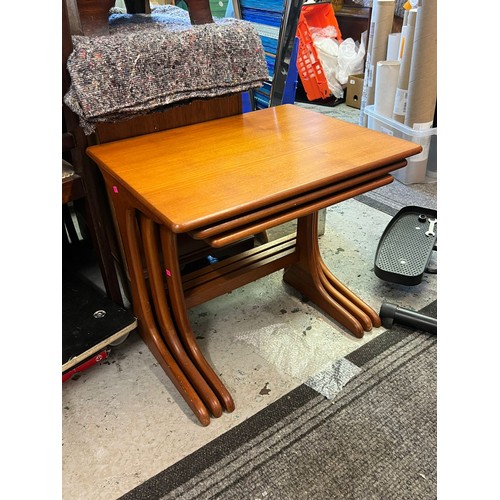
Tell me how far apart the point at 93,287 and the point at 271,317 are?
20.9 inches

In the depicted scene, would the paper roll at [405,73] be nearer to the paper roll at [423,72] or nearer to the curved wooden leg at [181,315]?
the paper roll at [423,72]

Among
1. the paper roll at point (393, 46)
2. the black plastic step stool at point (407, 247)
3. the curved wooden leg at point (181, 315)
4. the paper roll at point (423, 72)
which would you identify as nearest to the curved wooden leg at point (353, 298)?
the black plastic step stool at point (407, 247)

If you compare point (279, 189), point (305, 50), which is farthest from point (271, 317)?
point (305, 50)

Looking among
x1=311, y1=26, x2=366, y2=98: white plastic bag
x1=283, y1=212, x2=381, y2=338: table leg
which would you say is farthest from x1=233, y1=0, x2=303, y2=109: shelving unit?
x1=311, y1=26, x2=366, y2=98: white plastic bag

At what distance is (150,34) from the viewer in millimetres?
1011

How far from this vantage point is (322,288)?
1.40 meters

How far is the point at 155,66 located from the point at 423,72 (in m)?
1.37

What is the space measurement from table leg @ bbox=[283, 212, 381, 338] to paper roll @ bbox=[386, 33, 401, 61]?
4.73 feet

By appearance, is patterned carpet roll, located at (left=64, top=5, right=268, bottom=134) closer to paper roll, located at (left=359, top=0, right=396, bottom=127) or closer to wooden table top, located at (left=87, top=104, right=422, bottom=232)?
wooden table top, located at (left=87, top=104, right=422, bottom=232)

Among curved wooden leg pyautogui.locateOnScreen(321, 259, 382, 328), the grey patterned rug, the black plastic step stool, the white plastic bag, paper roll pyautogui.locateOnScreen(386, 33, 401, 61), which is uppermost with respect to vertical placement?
paper roll pyautogui.locateOnScreen(386, 33, 401, 61)

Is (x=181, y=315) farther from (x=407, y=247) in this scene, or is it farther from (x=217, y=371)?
(x=407, y=247)

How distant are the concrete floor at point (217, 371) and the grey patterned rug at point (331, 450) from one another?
0.05 m

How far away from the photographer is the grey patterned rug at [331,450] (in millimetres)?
936

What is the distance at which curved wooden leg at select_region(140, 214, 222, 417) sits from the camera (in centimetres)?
104
